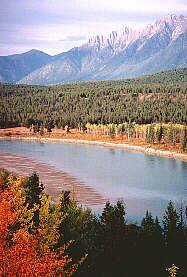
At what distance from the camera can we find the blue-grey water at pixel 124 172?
63.2m

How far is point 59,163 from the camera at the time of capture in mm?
98750

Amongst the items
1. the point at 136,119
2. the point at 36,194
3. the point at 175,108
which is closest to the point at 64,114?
the point at 136,119

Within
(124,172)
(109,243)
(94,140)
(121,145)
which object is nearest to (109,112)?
(94,140)

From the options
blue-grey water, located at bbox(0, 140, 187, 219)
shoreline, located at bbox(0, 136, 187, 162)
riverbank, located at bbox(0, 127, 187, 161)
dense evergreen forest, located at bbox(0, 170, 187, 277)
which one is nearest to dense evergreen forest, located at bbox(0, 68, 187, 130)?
riverbank, located at bbox(0, 127, 187, 161)

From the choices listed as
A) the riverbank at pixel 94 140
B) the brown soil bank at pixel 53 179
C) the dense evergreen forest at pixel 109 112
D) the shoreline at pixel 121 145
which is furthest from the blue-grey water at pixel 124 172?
the dense evergreen forest at pixel 109 112

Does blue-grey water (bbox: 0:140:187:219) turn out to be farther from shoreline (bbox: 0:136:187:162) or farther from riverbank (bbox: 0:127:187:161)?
riverbank (bbox: 0:127:187:161)

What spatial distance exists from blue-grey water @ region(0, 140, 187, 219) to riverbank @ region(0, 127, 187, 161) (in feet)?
16.1

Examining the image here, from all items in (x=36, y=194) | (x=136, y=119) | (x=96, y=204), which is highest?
(x=136, y=119)

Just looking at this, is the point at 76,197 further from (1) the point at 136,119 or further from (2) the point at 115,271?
(1) the point at 136,119

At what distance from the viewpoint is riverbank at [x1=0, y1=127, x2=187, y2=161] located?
113963 millimetres

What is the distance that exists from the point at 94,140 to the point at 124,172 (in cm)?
5776

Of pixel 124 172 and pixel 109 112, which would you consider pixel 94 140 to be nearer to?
pixel 109 112

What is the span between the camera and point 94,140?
14425 centimetres

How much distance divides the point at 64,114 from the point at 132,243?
15705 centimetres
